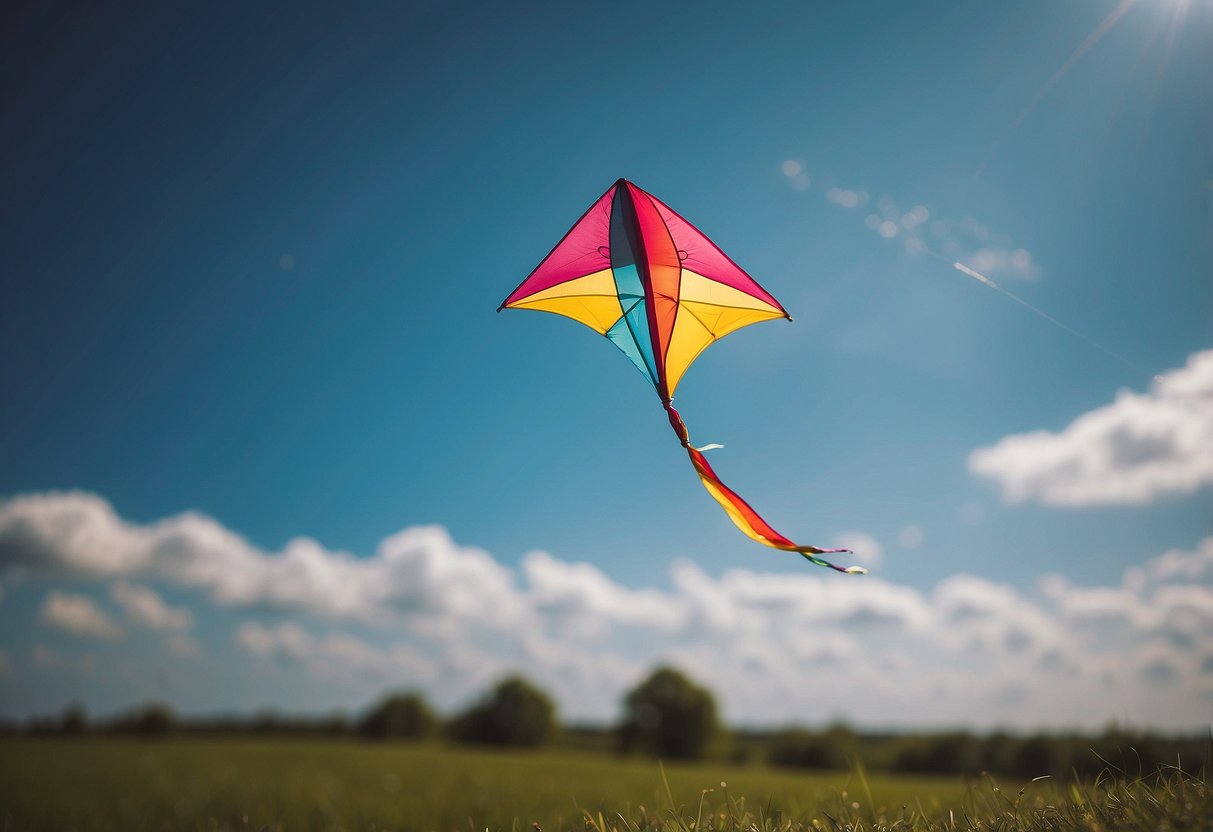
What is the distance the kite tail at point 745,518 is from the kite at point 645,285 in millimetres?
944

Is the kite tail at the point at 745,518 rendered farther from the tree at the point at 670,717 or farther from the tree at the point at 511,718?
the tree at the point at 511,718

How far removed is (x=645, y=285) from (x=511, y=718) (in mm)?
83648

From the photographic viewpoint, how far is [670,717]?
77875 mm

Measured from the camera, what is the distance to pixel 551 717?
262ft

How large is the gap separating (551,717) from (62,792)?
251 feet

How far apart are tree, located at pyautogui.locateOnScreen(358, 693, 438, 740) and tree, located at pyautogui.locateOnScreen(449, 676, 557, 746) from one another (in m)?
5.43

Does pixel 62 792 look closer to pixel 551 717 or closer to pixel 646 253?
pixel 646 253

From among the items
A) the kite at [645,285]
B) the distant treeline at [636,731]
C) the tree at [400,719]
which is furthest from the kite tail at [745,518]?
the tree at [400,719]

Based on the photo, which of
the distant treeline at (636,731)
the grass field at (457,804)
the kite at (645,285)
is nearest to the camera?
the grass field at (457,804)

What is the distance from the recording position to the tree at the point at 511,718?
254ft

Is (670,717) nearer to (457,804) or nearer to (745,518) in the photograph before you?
(457,804)

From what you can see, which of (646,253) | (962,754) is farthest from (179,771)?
(962,754)

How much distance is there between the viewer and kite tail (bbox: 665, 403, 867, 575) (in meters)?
3.25

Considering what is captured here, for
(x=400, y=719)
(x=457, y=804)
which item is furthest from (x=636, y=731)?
(x=457, y=804)
